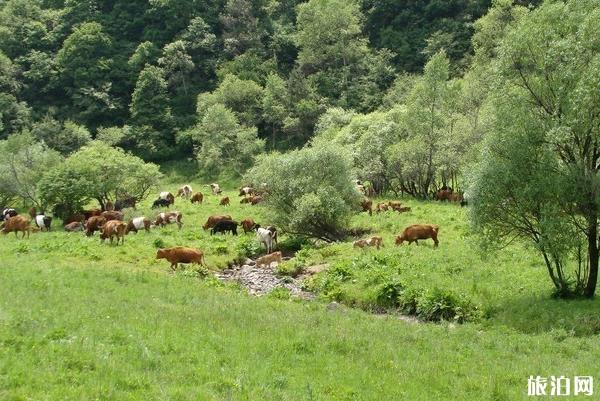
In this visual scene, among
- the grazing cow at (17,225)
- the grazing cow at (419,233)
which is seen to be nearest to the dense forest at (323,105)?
the grazing cow at (419,233)

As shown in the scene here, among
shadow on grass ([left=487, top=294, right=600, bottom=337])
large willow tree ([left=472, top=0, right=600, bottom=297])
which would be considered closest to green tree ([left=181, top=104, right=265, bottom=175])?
large willow tree ([left=472, top=0, right=600, bottom=297])

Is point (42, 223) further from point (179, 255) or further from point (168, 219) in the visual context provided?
point (179, 255)

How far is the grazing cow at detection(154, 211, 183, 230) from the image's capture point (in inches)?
1496

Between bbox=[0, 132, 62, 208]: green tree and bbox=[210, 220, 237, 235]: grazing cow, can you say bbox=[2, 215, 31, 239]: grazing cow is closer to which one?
bbox=[0, 132, 62, 208]: green tree

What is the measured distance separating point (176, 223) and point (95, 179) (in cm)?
872

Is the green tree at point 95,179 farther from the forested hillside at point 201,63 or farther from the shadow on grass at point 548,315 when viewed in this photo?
the shadow on grass at point 548,315

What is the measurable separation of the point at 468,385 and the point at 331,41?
90765 millimetres

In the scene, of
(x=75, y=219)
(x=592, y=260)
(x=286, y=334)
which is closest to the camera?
(x=286, y=334)

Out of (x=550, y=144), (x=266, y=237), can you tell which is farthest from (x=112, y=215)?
(x=550, y=144)

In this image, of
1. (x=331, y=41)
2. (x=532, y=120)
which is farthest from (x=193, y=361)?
(x=331, y=41)

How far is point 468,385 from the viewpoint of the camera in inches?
470

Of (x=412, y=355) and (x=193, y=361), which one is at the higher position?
(x=193, y=361)

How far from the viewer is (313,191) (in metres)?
34.1

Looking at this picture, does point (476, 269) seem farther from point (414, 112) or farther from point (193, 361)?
point (414, 112)
